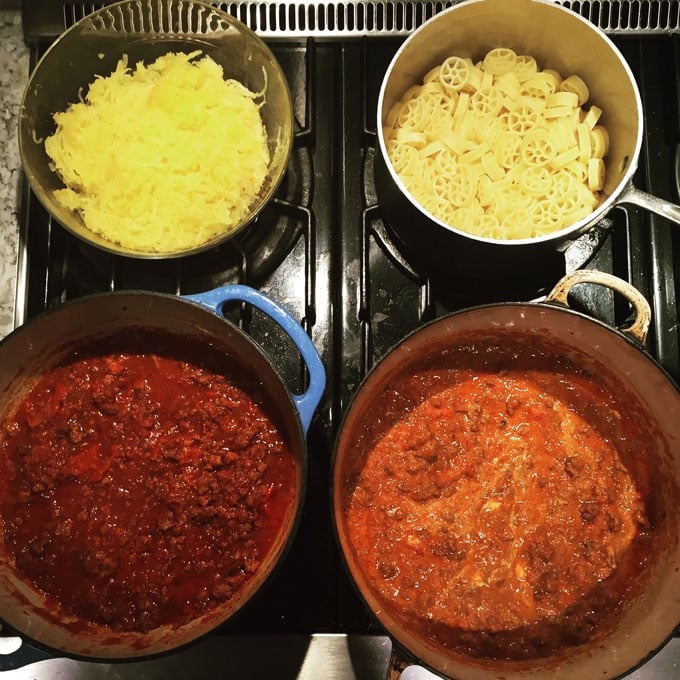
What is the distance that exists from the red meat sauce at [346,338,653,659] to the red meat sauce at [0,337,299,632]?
30 centimetres

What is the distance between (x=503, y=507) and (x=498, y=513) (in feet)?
0.07

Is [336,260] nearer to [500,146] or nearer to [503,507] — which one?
[500,146]

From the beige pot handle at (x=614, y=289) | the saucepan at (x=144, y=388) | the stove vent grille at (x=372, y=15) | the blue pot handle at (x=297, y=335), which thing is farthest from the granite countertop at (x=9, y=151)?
the beige pot handle at (x=614, y=289)

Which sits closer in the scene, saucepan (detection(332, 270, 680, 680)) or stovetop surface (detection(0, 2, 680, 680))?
saucepan (detection(332, 270, 680, 680))

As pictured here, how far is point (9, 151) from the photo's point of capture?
2.18 meters

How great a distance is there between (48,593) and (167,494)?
0.42 metres

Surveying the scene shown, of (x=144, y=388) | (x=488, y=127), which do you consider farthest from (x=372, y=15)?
(x=144, y=388)

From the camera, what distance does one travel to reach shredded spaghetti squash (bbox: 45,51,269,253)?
1922 millimetres

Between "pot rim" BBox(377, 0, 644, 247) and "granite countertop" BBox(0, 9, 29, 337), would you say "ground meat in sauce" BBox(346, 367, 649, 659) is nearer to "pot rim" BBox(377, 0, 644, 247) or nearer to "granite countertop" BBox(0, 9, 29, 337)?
"pot rim" BBox(377, 0, 644, 247)

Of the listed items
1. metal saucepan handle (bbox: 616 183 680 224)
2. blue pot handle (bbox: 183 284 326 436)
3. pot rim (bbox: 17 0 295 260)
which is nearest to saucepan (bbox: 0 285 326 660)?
blue pot handle (bbox: 183 284 326 436)

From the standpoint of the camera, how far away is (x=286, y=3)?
2.17m

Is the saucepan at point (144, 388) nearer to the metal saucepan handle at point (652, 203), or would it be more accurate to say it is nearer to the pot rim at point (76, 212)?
the pot rim at point (76, 212)

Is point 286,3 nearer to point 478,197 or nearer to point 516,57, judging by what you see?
point 516,57

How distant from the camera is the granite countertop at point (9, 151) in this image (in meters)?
2.12
